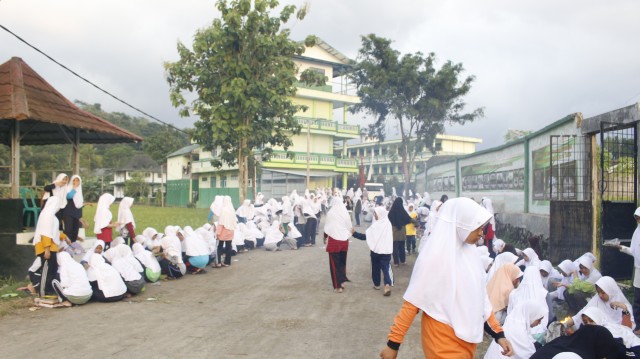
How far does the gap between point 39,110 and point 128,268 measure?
4133 mm

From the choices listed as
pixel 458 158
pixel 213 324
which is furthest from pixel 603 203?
pixel 458 158

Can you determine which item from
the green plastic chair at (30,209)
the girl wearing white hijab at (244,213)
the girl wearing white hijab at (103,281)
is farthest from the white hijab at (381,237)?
the girl wearing white hijab at (244,213)

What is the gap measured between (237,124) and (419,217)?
6.15 m

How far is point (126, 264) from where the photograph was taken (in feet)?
26.8

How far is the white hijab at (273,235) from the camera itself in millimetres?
14676

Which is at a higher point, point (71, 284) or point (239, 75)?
point (239, 75)

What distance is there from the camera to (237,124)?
Answer: 1634 cm

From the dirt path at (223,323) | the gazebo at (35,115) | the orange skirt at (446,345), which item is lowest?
the dirt path at (223,323)

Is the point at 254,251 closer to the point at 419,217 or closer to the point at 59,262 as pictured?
the point at 419,217

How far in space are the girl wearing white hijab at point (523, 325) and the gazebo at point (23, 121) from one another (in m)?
8.56

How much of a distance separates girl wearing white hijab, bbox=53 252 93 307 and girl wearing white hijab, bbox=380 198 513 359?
225 inches

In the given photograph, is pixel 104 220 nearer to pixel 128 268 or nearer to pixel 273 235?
pixel 128 268

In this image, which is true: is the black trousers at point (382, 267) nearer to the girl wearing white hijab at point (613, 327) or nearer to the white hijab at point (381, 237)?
the white hijab at point (381, 237)

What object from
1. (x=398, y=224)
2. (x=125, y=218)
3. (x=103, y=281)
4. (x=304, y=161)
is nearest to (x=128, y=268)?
(x=103, y=281)
